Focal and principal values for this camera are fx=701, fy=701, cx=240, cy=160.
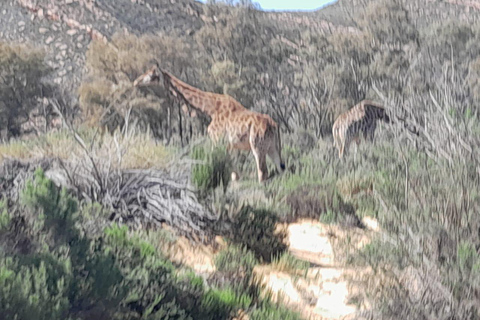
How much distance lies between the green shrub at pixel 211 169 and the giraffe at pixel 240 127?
1227mm

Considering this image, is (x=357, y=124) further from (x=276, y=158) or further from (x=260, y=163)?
(x=260, y=163)

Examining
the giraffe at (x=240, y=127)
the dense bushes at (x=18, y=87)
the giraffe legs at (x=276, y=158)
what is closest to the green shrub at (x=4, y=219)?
the giraffe at (x=240, y=127)

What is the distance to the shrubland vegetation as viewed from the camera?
194 inches

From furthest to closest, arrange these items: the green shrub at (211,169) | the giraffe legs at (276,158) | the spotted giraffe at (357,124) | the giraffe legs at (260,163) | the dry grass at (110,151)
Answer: the spotted giraffe at (357,124) < the giraffe legs at (276,158) < the giraffe legs at (260,163) < the green shrub at (211,169) < the dry grass at (110,151)

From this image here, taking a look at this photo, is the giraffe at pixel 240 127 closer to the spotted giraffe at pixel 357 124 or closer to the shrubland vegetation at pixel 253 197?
the shrubland vegetation at pixel 253 197

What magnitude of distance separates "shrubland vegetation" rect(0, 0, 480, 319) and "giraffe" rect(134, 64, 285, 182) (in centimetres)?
43

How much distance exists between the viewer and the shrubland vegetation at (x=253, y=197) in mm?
4922

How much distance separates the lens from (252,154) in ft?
39.2

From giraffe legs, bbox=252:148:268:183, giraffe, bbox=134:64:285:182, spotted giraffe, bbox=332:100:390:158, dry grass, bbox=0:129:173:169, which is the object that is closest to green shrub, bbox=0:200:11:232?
dry grass, bbox=0:129:173:169

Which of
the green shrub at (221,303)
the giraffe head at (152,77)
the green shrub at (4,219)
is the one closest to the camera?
the green shrub at (4,219)

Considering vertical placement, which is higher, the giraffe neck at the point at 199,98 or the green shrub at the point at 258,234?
the giraffe neck at the point at 199,98

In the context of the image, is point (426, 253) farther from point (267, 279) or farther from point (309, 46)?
point (309, 46)

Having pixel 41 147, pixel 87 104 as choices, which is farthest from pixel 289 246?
pixel 87 104

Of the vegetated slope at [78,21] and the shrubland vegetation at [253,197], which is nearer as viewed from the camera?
the shrubland vegetation at [253,197]
